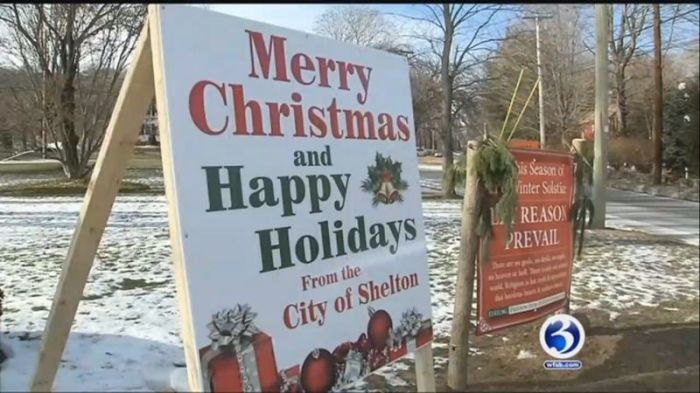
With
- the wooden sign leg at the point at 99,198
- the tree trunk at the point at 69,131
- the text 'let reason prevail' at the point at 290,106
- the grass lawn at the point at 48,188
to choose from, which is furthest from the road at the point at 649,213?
the tree trunk at the point at 69,131

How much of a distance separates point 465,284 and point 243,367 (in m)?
1.19

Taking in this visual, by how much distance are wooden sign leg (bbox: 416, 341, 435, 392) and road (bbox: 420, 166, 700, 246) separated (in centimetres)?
66

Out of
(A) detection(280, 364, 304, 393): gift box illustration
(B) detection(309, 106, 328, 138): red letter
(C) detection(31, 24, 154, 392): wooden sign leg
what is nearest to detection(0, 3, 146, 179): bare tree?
(C) detection(31, 24, 154, 392): wooden sign leg

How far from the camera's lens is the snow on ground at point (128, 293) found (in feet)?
6.60

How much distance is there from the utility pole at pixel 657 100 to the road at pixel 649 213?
138mm

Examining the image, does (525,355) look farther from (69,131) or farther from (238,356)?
(69,131)

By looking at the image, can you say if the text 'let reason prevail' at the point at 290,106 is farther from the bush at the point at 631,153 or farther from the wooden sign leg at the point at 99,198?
the bush at the point at 631,153

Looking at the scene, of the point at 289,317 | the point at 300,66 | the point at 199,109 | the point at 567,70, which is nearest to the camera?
the point at 199,109

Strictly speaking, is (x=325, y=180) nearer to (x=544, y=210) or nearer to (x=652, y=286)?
(x=544, y=210)

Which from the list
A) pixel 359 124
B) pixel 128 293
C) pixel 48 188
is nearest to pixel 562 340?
pixel 359 124

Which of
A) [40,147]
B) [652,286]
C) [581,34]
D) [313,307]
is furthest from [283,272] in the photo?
[40,147]

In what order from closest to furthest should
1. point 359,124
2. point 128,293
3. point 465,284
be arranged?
point 359,124, point 465,284, point 128,293

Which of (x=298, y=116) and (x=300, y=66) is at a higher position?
(x=300, y=66)

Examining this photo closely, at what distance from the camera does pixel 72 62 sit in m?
3.84
